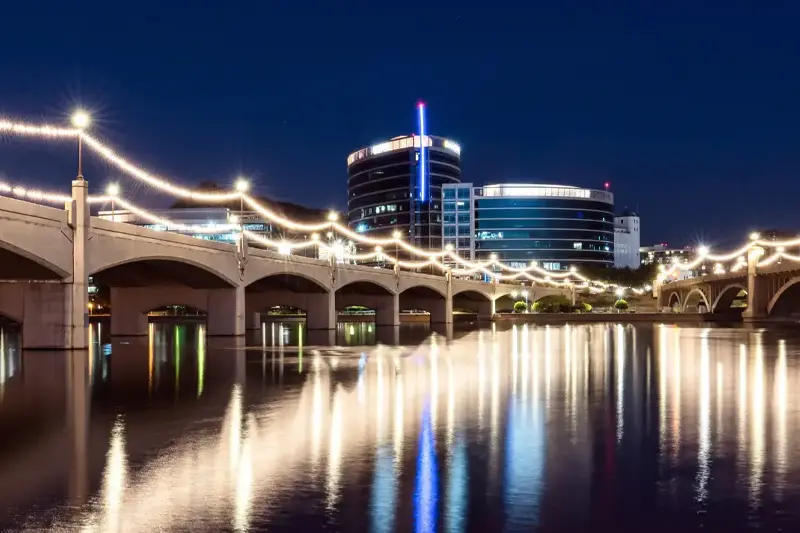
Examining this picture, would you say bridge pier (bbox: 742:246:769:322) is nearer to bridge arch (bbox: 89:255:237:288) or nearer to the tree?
the tree

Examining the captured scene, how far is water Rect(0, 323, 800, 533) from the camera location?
10.4 metres

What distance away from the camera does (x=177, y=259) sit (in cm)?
5069

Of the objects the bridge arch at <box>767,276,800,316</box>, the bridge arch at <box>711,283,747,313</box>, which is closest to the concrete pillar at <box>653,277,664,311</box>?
the bridge arch at <box>711,283,747,313</box>

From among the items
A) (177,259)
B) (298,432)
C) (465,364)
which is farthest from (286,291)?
(298,432)

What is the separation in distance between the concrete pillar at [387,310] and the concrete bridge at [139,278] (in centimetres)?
12

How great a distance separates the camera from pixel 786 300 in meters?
99.4

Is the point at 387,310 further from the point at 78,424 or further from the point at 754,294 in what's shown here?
the point at 78,424

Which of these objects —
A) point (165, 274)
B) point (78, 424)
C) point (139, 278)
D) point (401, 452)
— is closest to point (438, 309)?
point (139, 278)

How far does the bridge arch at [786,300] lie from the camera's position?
3637 inches

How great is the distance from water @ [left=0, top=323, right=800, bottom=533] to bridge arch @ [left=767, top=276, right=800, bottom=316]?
6898cm

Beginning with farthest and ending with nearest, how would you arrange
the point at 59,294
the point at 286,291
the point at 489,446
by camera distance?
the point at 286,291 < the point at 59,294 < the point at 489,446

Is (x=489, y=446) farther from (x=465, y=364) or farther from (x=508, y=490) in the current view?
(x=465, y=364)

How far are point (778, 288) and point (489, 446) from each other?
92965 millimetres

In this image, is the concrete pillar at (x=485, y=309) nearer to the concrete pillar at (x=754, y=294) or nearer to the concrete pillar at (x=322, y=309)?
the concrete pillar at (x=754, y=294)
